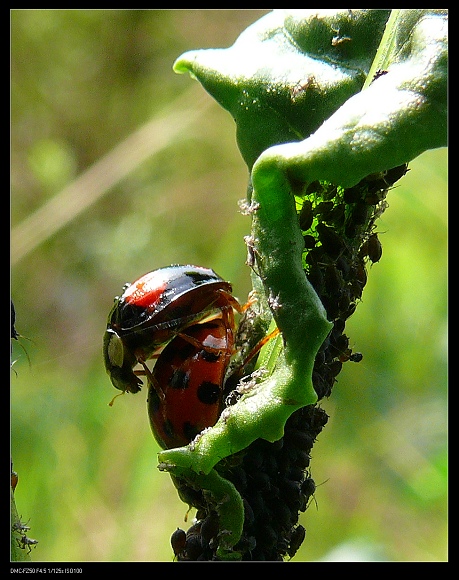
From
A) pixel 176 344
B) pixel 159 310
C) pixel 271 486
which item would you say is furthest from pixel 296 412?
pixel 159 310

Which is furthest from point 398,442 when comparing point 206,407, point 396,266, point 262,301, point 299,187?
point 299,187

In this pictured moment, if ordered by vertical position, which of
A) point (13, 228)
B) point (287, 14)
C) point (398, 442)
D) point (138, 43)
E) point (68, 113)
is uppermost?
point (138, 43)

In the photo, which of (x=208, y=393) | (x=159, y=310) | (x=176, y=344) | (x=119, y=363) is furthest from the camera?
(x=119, y=363)

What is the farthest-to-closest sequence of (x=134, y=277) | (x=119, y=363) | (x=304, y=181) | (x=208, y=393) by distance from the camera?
1. (x=134, y=277)
2. (x=119, y=363)
3. (x=208, y=393)
4. (x=304, y=181)

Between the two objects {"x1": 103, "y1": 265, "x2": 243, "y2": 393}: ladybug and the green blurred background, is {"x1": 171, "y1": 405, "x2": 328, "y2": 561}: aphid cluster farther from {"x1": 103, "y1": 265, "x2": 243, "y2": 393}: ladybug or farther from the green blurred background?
the green blurred background

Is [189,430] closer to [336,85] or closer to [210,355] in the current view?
[210,355]

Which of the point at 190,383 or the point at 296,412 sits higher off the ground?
the point at 190,383

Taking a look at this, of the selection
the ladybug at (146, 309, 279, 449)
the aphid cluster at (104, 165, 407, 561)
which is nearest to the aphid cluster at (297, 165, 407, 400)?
the aphid cluster at (104, 165, 407, 561)

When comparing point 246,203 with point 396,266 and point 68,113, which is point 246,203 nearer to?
point 396,266

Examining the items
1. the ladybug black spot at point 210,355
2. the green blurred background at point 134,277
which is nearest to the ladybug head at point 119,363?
the ladybug black spot at point 210,355
